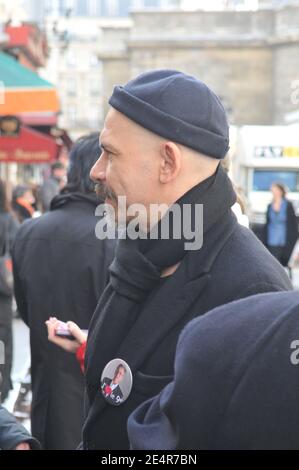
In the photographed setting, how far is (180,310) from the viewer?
2.28m

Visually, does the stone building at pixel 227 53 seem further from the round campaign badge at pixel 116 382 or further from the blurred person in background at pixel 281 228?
the round campaign badge at pixel 116 382

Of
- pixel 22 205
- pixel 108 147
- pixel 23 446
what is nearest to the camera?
pixel 108 147

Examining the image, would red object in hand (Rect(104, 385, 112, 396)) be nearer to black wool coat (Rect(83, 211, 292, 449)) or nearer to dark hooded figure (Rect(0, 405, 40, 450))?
black wool coat (Rect(83, 211, 292, 449))

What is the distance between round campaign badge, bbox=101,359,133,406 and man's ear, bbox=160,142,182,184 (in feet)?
1.36

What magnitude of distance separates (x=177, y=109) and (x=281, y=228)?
42.1 ft

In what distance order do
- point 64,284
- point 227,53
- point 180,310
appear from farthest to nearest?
point 227,53 < point 64,284 < point 180,310

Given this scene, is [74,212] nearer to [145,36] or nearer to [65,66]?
[145,36]

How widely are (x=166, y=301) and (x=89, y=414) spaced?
347mm

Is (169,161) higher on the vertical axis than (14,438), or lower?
higher

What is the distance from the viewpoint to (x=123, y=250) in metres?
2.41

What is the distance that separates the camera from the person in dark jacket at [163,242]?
229cm

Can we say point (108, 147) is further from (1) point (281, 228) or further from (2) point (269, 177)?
(2) point (269, 177)

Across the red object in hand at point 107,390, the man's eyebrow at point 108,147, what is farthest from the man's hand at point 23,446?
the man's eyebrow at point 108,147

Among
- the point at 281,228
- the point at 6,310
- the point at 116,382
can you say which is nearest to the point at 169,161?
the point at 116,382
